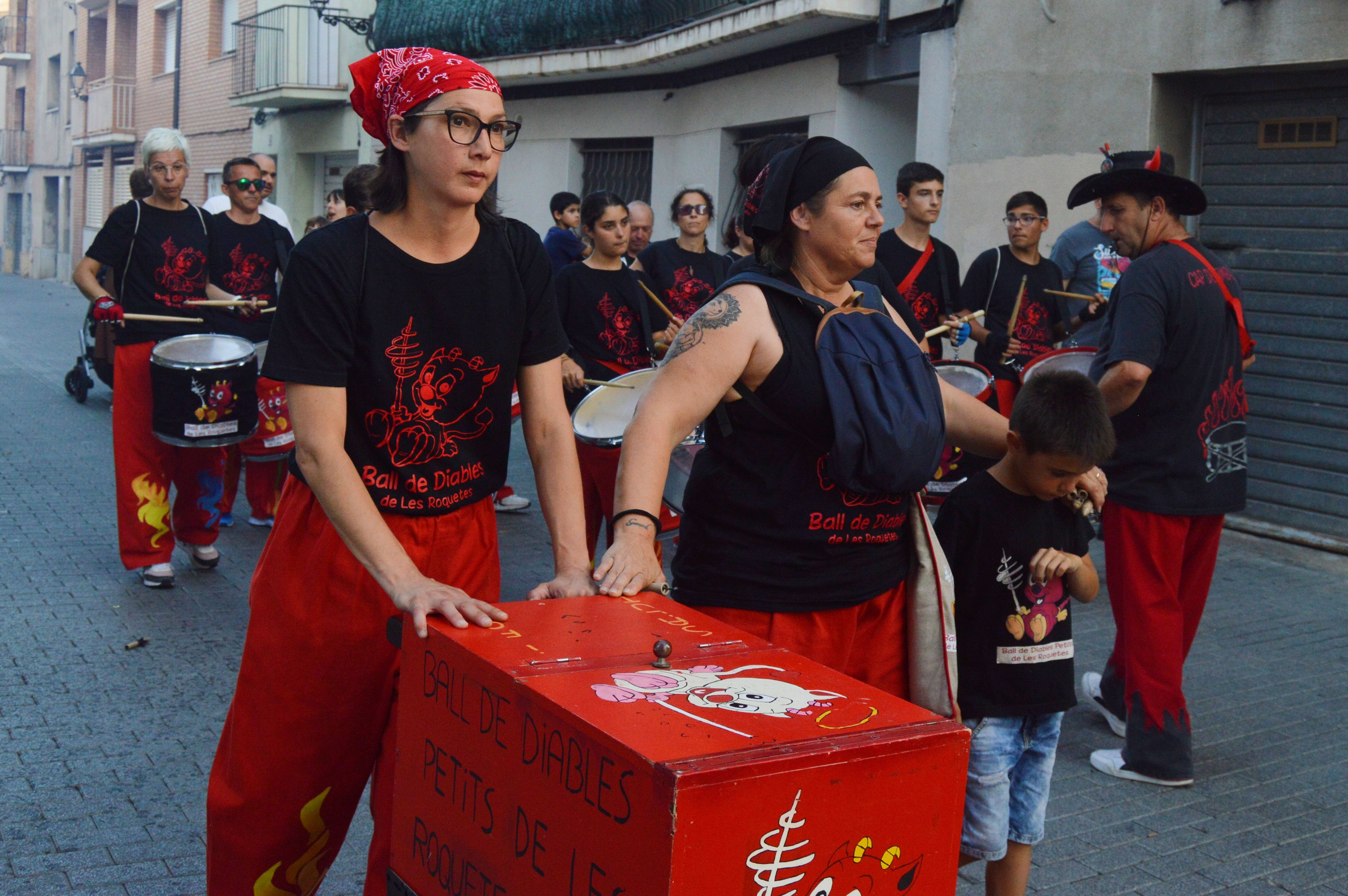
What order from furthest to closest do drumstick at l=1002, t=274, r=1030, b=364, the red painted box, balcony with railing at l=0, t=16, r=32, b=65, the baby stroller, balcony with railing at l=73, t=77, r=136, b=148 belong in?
balcony with railing at l=0, t=16, r=32, b=65, balcony with railing at l=73, t=77, r=136, b=148, the baby stroller, drumstick at l=1002, t=274, r=1030, b=364, the red painted box

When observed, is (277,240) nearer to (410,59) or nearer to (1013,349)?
(1013,349)

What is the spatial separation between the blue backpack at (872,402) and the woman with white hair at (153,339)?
4.69 m

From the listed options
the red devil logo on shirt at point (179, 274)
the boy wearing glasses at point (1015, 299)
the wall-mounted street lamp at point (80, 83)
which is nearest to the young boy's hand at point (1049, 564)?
the boy wearing glasses at point (1015, 299)

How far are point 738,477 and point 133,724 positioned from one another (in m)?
2.86

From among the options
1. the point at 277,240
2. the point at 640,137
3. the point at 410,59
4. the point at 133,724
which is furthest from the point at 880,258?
the point at 640,137

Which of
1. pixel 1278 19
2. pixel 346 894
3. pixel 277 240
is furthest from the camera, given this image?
pixel 1278 19

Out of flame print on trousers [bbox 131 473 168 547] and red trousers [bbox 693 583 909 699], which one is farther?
flame print on trousers [bbox 131 473 168 547]

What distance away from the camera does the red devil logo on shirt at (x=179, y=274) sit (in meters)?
6.77

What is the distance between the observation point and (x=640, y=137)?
16188 millimetres

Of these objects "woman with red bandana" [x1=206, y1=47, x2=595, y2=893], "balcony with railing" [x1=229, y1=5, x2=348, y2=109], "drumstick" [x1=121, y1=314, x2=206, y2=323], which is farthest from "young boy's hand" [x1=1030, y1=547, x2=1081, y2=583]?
"balcony with railing" [x1=229, y1=5, x2=348, y2=109]

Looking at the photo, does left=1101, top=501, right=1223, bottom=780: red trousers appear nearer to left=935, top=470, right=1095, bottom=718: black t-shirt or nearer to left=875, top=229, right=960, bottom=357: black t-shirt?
left=935, top=470, right=1095, bottom=718: black t-shirt

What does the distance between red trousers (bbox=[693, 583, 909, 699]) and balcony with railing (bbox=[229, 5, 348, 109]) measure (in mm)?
21059

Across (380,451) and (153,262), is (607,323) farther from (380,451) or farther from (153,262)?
(380,451)

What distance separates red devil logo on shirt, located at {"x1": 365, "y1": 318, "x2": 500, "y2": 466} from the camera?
2.60 metres
